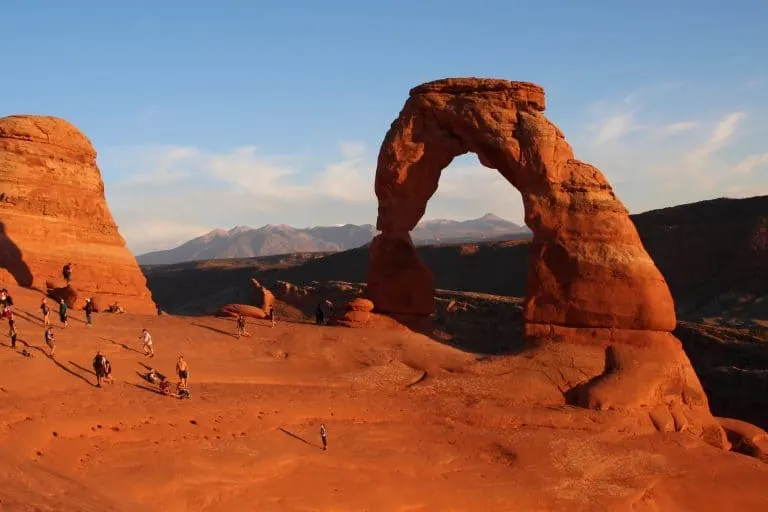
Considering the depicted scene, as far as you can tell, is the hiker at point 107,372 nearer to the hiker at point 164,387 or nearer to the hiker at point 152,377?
the hiker at point 152,377

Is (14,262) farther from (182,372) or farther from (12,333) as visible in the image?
(182,372)

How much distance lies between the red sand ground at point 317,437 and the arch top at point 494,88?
7989 millimetres

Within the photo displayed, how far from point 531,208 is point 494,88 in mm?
3965

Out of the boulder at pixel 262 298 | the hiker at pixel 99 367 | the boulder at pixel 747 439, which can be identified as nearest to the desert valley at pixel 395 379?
the boulder at pixel 747 439

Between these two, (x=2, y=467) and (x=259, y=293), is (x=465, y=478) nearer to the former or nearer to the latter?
(x=2, y=467)

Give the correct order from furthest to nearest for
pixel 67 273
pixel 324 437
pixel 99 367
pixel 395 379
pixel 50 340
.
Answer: pixel 67 273, pixel 395 379, pixel 50 340, pixel 99 367, pixel 324 437

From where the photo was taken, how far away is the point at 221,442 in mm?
16844

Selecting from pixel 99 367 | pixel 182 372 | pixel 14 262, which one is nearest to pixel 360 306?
pixel 182 372

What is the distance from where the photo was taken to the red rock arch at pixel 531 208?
23.2 metres

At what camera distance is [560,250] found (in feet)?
78.4

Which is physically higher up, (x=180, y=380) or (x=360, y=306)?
(x=360, y=306)

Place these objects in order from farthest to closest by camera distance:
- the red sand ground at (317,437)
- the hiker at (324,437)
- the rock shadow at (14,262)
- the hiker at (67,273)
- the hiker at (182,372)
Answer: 1. the rock shadow at (14,262)
2. the hiker at (67,273)
3. the hiker at (182,372)
4. the hiker at (324,437)
5. the red sand ground at (317,437)

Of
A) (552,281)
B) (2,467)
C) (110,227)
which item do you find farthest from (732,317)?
(2,467)

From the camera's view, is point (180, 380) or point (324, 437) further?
point (180, 380)
